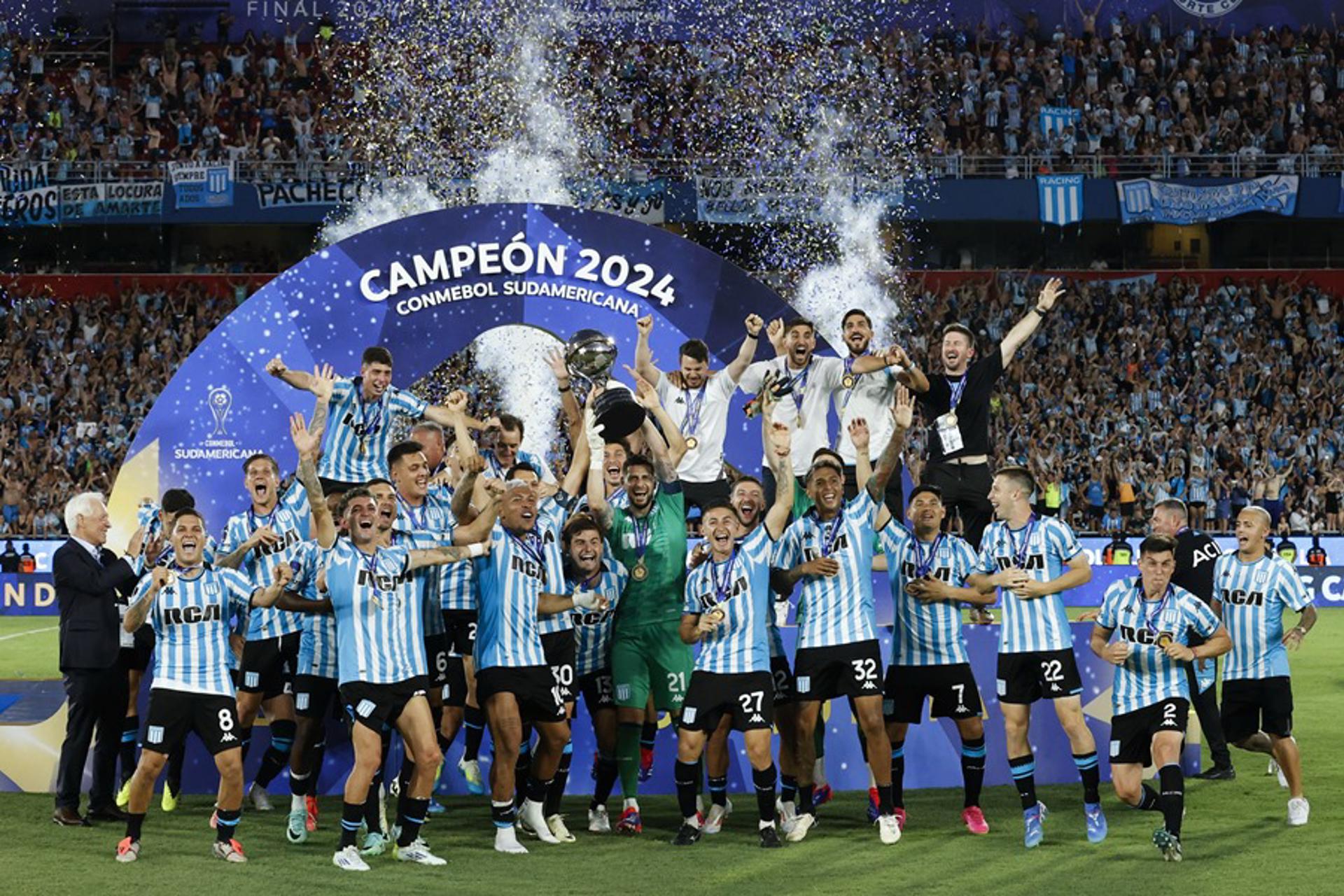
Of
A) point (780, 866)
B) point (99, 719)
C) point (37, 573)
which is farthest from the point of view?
point (37, 573)

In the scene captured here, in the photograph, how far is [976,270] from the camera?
110ft

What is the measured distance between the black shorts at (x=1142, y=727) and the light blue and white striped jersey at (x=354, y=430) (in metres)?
5.07

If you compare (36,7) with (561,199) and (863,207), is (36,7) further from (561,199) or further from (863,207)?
(863,207)

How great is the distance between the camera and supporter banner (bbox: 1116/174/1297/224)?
3231 centimetres

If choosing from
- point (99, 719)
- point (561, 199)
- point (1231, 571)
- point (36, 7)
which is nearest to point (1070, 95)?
point (561, 199)

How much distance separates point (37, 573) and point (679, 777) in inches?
658

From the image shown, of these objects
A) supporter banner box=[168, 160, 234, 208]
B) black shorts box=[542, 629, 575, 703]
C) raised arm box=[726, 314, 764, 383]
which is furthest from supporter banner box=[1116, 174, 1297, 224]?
black shorts box=[542, 629, 575, 703]

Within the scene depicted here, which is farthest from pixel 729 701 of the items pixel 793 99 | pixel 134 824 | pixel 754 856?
pixel 793 99

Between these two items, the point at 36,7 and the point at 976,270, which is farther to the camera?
the point at 36,7

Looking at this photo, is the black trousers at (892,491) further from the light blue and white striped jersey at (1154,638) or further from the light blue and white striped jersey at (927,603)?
the light blue and white striped jersey at (1154,638)

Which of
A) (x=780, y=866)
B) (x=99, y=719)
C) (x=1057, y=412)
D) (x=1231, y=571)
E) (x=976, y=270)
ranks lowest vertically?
(x=780, y=866)

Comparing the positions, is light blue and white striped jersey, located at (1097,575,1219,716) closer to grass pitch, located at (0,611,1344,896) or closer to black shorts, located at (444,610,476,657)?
grass pitch, located at (0,611,1344,896)

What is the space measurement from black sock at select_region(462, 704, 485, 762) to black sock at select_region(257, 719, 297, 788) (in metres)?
1.03

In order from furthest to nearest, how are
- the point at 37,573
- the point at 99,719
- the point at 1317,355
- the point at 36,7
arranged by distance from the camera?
1. the point at 36,7
2. the point at 1317,355
3. the point at 37,573
4. the point at 99,719
